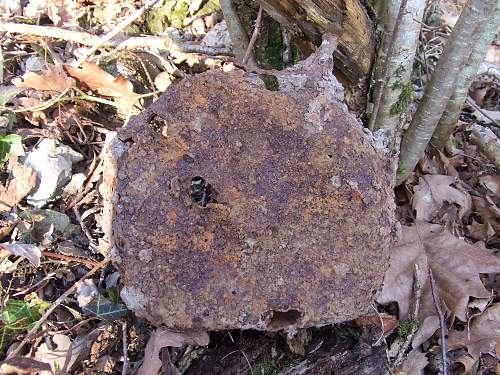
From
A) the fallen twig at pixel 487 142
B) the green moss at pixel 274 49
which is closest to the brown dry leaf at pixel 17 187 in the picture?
the green moss at pixel 274 49

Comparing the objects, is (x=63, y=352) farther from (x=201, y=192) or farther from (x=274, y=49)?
(x=274, y=49)

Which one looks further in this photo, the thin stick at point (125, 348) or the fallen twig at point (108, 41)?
the fallen twig at point (108, 41)

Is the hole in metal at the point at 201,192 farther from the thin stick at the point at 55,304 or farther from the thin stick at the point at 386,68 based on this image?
the thin stick at the point at 386,68

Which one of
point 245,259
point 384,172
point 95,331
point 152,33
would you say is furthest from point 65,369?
point 152,33

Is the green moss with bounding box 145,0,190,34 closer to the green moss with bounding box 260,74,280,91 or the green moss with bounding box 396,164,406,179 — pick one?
the green moss with bounding box 260,74,280,91

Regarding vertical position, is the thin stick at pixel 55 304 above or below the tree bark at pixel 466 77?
below
